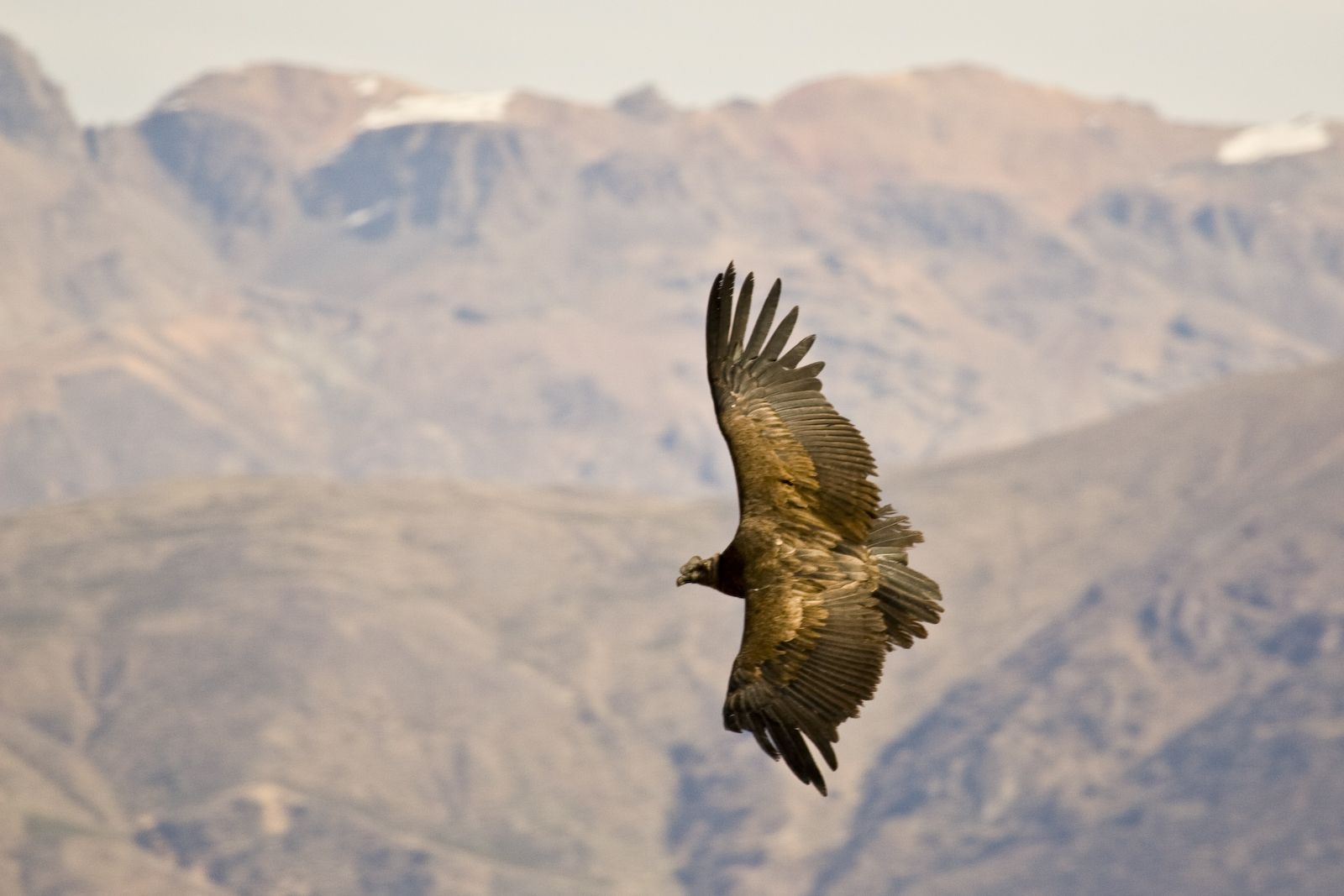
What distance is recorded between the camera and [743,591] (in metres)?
24.3

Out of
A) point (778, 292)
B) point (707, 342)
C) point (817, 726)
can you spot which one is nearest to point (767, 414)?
point (707, 342)

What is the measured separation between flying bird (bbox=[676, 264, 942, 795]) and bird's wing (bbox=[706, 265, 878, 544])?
0.06 ft

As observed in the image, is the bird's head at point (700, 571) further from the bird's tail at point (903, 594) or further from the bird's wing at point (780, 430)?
the bird's tail at point (903, 594)

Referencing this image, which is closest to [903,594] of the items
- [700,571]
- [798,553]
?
[798,553]

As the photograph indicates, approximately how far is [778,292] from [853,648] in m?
3.61

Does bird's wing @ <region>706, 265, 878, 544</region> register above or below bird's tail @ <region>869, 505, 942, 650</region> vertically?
above

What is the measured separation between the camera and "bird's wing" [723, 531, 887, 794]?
21.8 metres

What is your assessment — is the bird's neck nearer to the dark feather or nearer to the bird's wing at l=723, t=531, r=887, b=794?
the dark feather

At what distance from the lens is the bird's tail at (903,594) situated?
23.5 meters

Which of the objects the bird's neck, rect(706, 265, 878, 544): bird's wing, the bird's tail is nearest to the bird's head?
the bird's neck

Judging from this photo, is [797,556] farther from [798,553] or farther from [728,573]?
[728,573]

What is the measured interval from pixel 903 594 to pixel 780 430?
2.60 meters

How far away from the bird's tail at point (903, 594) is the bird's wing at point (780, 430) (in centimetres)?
38

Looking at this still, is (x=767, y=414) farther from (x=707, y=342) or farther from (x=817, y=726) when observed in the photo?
(x=817, y=726)
